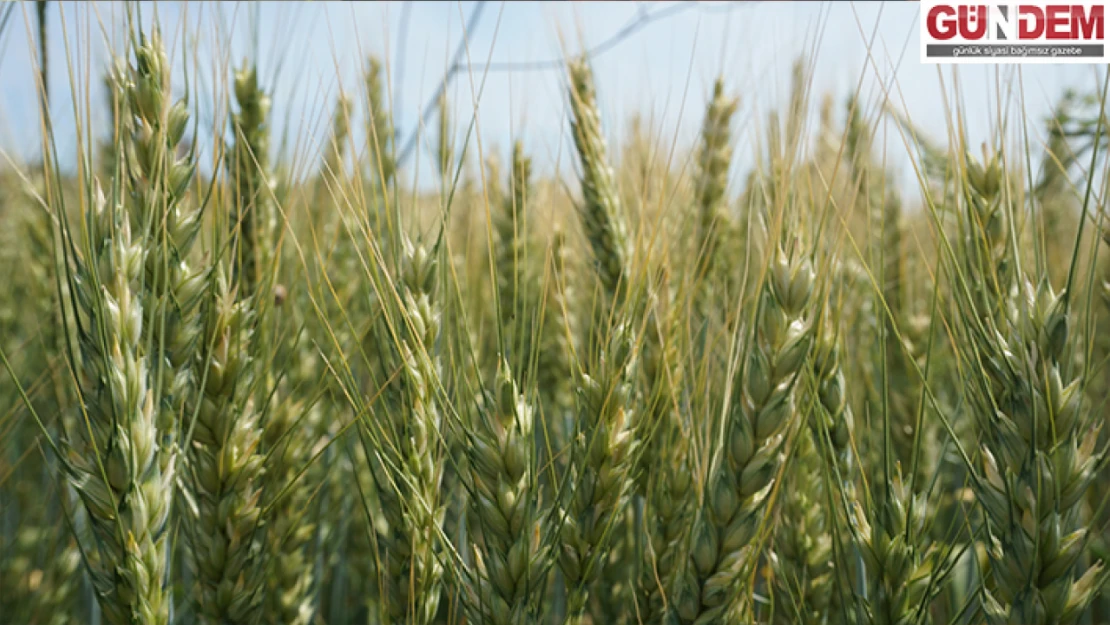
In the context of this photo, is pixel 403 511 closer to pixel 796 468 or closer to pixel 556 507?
pixel 556 507

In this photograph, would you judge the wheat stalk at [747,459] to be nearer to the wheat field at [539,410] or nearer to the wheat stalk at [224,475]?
the wheat field at [539,410]

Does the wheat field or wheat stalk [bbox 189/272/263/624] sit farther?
wheat stalk [bbox 189/272/263/624]

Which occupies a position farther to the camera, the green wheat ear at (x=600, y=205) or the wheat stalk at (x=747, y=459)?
the green wheat ear at (x=600, y=205)

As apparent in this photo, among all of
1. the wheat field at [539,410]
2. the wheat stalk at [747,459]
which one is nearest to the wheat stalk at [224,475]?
the wheat field at [539,410]

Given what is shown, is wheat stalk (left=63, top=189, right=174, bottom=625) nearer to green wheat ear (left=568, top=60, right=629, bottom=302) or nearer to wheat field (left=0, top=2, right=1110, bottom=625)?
wheat field (left=0, top=2, right=1110, bottom=625)

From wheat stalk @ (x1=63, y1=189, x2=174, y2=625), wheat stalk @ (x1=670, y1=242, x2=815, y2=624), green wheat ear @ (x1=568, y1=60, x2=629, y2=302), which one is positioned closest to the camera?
wheat stalk @ (x1=63, y1=189, x2=174, y2=625)

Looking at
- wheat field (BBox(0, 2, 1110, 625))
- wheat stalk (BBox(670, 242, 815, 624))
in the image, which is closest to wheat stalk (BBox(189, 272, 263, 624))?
wheat field (BBox(0, 2, 1110, 625))

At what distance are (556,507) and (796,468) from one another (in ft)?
2.41

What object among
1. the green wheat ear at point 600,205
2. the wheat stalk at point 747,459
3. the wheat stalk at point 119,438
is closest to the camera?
the wheat stalk at point 119,438

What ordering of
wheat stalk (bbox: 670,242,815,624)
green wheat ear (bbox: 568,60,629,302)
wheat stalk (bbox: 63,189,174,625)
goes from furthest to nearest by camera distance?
green wheat ear (bbox: 568,60,629,302) → wheat stalk (bbox: 670,242,815,624) → wheat stalk (bbox: 63,189,174,625)

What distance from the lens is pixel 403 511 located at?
4.09 ft

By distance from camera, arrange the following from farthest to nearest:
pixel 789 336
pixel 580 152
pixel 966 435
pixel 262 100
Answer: pixel 966 435
pixel 580 152
pixel 262 100
pixel 789 336

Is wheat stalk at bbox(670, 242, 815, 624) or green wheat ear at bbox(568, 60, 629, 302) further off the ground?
green wheat ear at bbox(568, 60, 629, 302)

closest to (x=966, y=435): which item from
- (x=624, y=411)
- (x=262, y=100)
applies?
(x=624, y=411)
